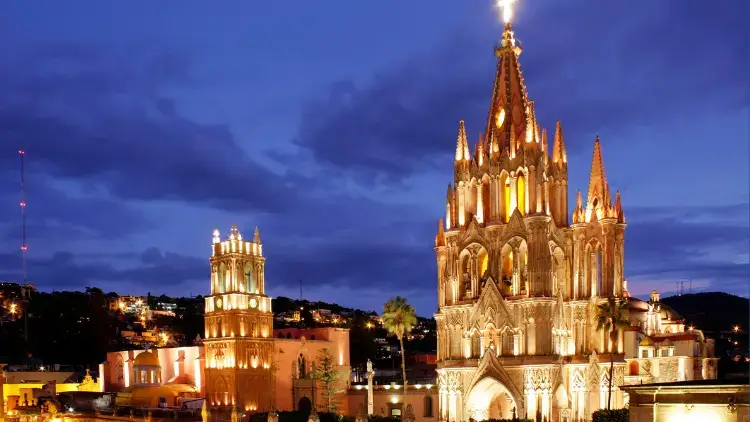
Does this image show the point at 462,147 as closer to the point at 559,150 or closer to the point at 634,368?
the point at 559,150

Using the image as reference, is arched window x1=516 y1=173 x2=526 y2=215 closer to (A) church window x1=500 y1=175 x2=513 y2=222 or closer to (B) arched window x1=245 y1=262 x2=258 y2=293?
(A) church window x1=500 y1=175 x2=513 y2=222

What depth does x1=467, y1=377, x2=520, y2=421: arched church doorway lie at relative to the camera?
61094 millimetres

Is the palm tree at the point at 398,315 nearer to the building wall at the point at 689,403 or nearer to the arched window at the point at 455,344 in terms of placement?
the arched window at the point at 455,344

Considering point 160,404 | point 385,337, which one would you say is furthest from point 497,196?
point 385,337

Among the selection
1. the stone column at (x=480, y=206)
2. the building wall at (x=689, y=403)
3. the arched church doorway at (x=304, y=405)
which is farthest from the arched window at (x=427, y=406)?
the building wall at (x=689, y=403)

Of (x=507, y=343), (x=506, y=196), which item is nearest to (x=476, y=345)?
(x=507, y=343)

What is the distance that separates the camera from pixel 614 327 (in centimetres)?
6028

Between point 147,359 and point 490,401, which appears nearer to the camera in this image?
point 490,401

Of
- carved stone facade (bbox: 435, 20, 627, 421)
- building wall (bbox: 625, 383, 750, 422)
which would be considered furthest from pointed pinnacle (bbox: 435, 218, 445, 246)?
building wall (bbox: 625, 383, 750, 422)

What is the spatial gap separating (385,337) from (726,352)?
61.2m

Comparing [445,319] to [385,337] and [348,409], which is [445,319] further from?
[385,337]

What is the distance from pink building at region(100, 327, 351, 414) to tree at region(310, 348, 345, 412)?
1.97ft

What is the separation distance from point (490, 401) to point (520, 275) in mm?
9500

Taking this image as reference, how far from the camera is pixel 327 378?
70750 mm
